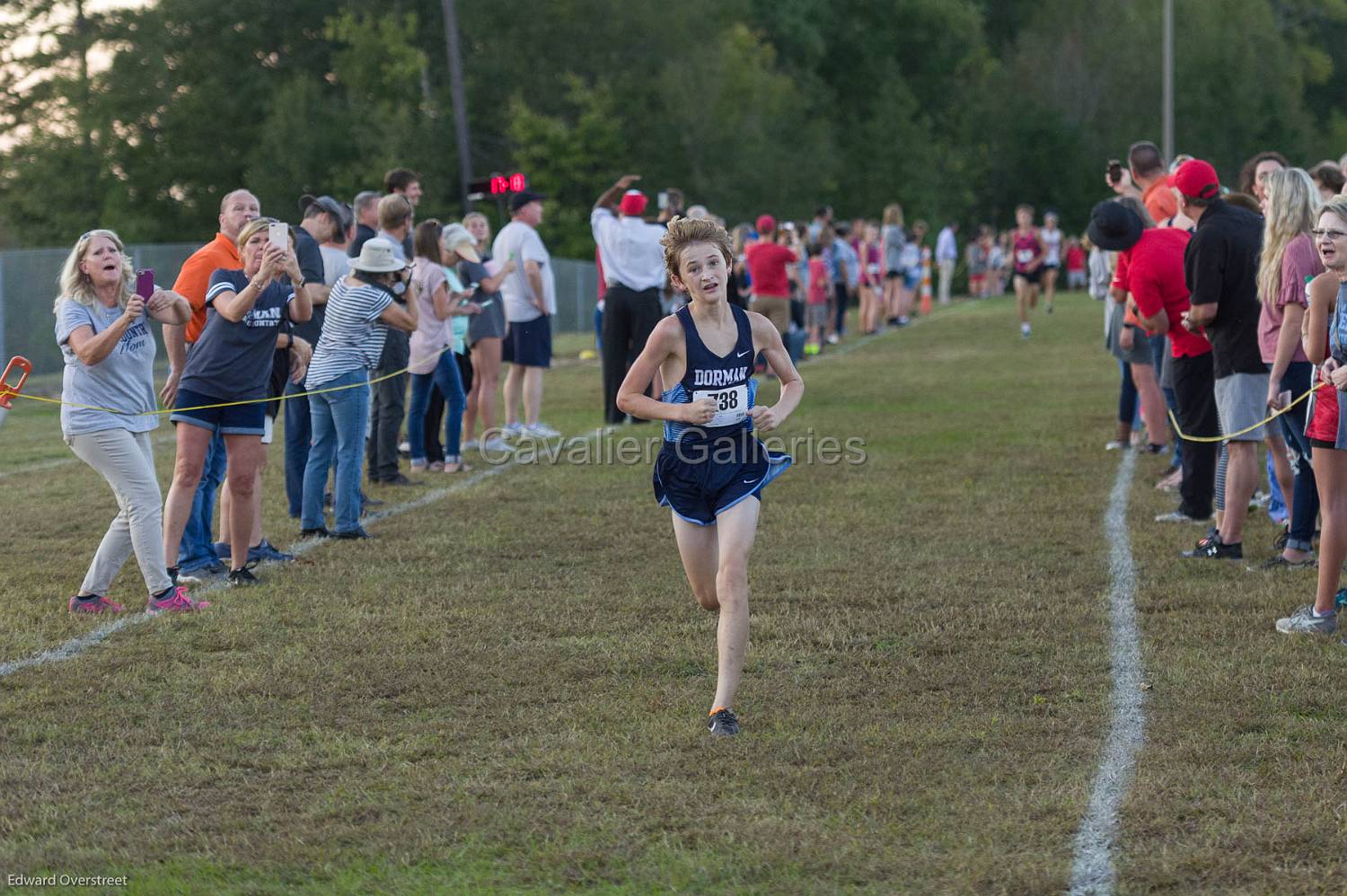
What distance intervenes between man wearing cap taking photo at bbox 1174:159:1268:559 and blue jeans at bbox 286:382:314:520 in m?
5.30

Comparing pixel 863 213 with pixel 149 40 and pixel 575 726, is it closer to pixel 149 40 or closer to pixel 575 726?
pixel 149 40

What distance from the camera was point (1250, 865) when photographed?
14.3 feet

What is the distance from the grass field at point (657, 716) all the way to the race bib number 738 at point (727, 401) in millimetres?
1106

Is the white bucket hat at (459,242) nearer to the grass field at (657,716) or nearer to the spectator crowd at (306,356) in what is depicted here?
the spectator crowd at (306,356)

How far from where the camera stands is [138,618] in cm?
746

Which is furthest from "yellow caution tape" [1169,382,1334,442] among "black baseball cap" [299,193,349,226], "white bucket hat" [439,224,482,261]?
"white bucket hat" [439,224,482,261]

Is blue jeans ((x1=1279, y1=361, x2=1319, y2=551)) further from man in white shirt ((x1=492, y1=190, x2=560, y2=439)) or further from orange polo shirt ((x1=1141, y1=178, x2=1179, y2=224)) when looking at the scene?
man in white shirt ((x1=492, y1=190, x2=560, y2=439))

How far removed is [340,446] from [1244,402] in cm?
520

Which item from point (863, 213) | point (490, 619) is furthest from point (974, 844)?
point (863, 213)

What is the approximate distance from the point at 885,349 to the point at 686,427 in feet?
65.3

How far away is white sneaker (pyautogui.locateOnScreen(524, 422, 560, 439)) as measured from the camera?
46.8ft

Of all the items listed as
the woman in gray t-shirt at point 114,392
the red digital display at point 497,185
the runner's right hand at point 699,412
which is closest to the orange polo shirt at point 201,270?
the woman in gray t-shirt at point 114,392

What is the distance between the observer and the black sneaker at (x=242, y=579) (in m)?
8.21

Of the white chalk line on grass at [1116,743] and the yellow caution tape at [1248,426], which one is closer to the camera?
the white chalk line on grass at [1116,743]
